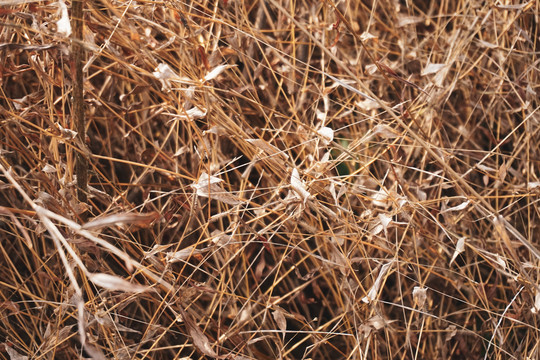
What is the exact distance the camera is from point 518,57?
128 cm

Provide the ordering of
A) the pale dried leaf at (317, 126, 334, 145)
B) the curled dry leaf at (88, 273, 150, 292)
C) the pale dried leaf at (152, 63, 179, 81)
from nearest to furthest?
the curled dry leaf at (88, 273, 150, 292) → the pale dried leaf at (152, 63, 179, 81) → the pale dried leaf at (317, 126, 334, 145)

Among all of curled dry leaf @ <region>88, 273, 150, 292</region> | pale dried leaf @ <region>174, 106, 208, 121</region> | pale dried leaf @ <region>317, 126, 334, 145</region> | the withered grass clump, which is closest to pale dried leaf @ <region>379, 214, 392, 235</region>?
the withered grass clump

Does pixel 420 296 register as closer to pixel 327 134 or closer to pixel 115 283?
pixel 327 134

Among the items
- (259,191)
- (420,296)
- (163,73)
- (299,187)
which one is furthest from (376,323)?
(163,73)

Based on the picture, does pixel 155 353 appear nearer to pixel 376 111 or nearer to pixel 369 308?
pixel 369 308

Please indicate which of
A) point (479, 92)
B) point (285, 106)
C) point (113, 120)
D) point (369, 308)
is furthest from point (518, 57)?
point (113, 120)

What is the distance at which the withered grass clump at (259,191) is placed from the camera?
92cm

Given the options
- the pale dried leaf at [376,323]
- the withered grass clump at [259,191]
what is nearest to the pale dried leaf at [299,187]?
the withered grass clump at [259,191]

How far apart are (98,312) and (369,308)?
0.49m

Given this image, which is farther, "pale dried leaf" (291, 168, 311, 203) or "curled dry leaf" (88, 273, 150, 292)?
"pale dried leaf" (291, 168, 311, 203)

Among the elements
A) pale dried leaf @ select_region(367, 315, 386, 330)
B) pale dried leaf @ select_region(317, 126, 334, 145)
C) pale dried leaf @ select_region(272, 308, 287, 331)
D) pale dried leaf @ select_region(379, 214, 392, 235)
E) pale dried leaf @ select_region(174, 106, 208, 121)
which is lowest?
pale dried leaf @ select_region(367, 315, 386, 330)

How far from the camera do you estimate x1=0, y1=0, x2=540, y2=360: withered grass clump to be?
925 mm

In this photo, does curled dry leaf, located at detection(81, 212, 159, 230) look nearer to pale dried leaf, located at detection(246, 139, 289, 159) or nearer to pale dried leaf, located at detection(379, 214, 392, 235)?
pale dried leaf, located at detection(246, 139, 289, 159)

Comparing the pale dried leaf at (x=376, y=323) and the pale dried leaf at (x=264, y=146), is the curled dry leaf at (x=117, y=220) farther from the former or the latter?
the pale dried leaf at (x=376, y=323)
